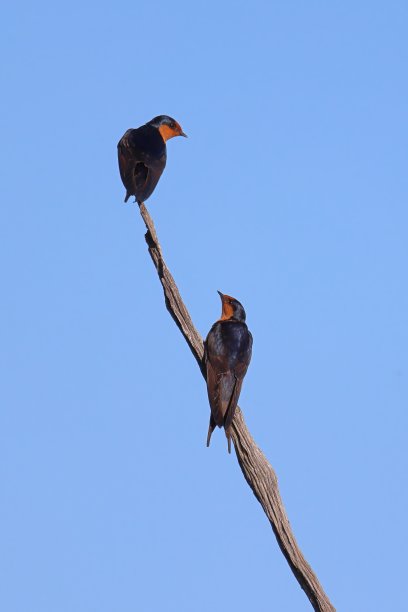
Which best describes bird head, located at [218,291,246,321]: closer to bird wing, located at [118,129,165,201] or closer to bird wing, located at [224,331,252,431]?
bird wing, located at [224,331,252,431]

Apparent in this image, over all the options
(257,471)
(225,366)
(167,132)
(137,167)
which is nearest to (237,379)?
(225,366)

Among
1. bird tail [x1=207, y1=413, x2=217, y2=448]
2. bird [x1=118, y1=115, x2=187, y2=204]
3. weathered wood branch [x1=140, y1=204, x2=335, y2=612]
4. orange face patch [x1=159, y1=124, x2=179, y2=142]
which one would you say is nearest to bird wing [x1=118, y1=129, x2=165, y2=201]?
bird [x1=118, y1=115, x2=187, y2=204]

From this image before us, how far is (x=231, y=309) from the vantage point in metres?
10.7

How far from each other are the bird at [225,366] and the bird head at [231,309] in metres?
0.38

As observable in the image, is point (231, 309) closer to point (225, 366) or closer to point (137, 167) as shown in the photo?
A: point (225, 366)

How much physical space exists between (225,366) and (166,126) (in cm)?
415

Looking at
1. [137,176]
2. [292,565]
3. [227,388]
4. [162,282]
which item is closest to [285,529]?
[292,565]

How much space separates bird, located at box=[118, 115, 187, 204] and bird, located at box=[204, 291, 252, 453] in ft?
4.69

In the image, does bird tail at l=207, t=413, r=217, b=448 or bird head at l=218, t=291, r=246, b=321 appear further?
bird head at l=218, t=291, r=246, b=321

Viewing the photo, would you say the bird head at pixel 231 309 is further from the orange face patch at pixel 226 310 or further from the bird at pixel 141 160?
the bird at pixel 141 160

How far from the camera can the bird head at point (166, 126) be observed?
1310cm

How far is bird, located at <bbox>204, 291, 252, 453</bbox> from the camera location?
958 centimetres

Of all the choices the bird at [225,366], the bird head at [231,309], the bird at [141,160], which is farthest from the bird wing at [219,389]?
the bird at [141,160]

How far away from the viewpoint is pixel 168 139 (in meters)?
13.3
